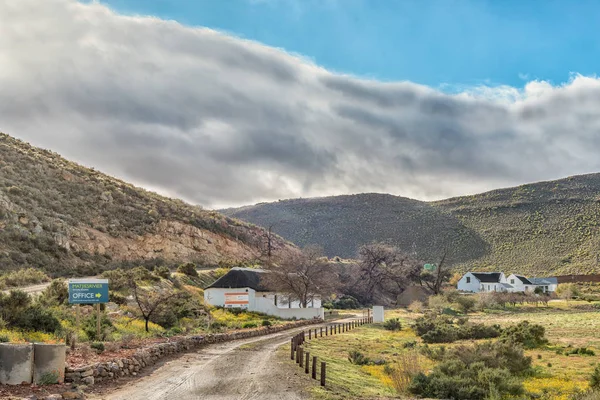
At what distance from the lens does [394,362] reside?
2347 centimetres

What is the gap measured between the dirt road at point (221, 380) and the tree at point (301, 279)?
31631mm

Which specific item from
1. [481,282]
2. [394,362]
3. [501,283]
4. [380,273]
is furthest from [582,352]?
[501,283]

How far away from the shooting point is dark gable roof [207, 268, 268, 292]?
168 ft

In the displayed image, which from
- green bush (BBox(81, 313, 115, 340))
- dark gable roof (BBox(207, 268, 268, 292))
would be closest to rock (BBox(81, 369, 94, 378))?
green bush (BBox(81, 313, 115, 340))

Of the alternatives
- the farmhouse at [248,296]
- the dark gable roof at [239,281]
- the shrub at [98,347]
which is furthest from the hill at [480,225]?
the shrub at [98,347]

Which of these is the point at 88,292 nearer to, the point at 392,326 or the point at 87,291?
the point at 87,291

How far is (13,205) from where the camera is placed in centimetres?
5388

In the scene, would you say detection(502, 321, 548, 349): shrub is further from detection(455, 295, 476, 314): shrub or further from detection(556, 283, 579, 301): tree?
detection(556, 283, 579, 301): tree

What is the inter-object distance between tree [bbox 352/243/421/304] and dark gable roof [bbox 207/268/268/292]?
1118 inches

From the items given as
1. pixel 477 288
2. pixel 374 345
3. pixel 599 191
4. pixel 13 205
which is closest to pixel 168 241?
pixel 13 205

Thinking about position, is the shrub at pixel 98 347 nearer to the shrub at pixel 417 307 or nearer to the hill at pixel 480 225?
the shrub at pixel 417 307

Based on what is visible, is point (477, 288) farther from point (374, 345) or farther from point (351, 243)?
point (374, 345)

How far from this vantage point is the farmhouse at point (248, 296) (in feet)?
164

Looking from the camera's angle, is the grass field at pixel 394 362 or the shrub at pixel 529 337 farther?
the shrub at pixel 529 337
